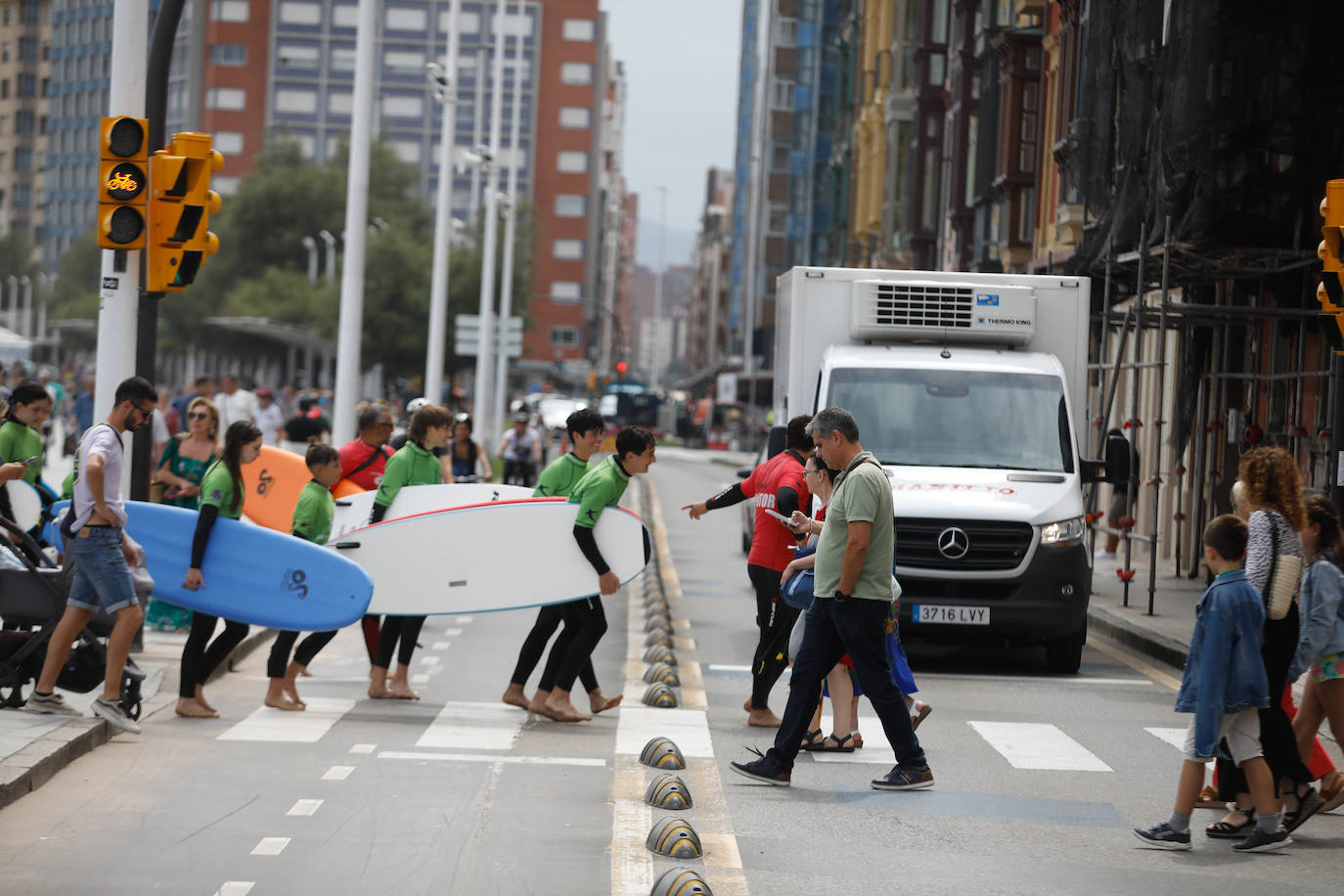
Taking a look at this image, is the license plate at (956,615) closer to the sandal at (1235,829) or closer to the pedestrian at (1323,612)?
the pedestrian at (1323,612)

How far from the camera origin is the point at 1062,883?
23.9ft

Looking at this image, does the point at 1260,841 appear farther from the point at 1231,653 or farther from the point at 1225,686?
the point at 1231,653

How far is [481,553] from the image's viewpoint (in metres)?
12.2

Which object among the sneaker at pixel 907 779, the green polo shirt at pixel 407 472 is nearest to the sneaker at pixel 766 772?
the sneaker at pixel 907 779

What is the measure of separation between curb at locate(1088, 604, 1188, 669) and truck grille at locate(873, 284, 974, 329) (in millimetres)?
2955

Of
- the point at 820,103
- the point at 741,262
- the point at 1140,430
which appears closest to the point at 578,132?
the point at 741,262

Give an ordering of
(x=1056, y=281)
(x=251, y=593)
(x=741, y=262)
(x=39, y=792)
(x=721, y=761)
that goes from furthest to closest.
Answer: (x=741, y=262) < (x=1056, y=281) < (x=251, y=593) < (x=721, y=761) < (x=39, y=792)

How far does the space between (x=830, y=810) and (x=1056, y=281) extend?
8288 mm

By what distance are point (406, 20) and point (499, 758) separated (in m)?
117

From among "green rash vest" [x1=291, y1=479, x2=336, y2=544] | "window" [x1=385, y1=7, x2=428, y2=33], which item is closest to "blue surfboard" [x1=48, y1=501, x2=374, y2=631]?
"green rash vest" [x1=291, y1=479, x2=336, y2=544]

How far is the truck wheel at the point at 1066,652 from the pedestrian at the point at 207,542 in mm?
6264

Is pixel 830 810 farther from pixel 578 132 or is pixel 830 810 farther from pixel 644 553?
pixel 578 132

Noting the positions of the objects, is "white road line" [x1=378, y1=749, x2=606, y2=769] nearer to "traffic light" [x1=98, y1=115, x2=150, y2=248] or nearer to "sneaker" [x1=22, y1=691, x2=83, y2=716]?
"sneaker" [x1=22, y1=691, x2=83, y2=716]

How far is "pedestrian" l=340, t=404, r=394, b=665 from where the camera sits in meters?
13.3
